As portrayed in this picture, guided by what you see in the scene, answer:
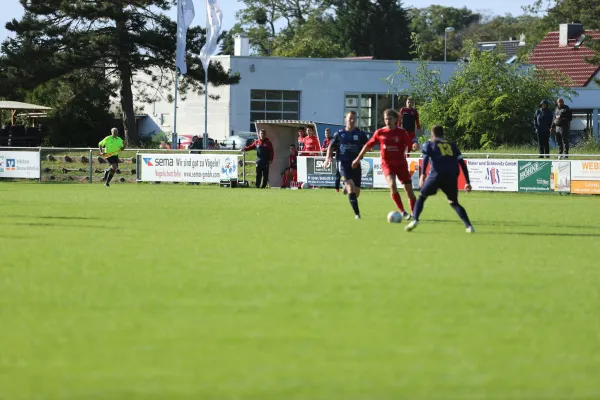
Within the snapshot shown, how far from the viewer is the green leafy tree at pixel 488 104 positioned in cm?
4488

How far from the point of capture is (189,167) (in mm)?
39844

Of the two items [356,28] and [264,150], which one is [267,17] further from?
[264,150]

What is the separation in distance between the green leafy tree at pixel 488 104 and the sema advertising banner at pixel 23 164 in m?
15.7

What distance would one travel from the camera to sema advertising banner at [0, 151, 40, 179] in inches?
1674

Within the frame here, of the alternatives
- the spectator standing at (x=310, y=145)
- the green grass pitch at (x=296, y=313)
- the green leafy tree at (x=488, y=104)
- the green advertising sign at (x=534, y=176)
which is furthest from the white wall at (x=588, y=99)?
the green grass pitch at (x=296, y=313)

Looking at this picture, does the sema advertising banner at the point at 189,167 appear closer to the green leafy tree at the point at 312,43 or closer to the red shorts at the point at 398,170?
the red shorts at the point at 398,170

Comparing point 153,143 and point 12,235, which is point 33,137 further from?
point 12,235

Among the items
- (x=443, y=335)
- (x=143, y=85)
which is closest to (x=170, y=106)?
(x=143, y=85)

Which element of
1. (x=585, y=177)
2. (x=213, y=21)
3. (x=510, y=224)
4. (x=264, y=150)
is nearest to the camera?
(x=510, y=224)

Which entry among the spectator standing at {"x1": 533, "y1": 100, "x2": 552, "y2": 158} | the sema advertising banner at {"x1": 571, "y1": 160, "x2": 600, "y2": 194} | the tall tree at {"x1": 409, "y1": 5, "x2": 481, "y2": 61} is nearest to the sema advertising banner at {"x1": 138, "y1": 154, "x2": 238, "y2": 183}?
the spectator standing at {"x1": 533, "y1": 100, "x2": 552, "y2": 158}

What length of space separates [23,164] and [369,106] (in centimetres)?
3123

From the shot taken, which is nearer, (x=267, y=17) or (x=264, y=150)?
(x=264, y=150)

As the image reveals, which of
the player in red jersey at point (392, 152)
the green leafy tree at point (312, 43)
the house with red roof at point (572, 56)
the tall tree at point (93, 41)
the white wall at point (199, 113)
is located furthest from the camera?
the green leafy tree at point (312, 43)

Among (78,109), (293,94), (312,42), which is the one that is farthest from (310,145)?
(312,42)
